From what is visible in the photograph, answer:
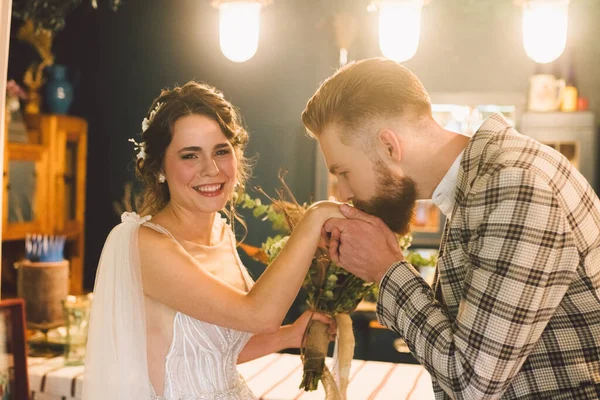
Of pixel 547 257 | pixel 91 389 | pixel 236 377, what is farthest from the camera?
pixel 236 377

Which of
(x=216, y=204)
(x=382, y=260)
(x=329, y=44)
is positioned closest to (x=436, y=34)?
(x=329, y=44)

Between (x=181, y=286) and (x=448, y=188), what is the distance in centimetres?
74

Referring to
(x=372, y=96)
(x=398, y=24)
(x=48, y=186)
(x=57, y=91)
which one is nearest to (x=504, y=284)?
(x=372, y=96)

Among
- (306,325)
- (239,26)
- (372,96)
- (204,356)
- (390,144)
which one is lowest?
(204,356)

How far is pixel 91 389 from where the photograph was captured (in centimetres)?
189

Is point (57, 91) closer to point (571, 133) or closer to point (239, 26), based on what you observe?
point (239, 26)

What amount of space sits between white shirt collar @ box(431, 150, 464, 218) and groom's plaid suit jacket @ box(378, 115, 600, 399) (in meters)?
0.10

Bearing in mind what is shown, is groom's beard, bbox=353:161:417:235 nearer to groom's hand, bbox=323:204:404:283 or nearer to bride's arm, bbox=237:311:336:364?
groom's hand, bbox=323:204:404:283

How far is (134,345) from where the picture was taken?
6.08 feet

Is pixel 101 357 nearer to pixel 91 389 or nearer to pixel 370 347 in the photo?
pixel 91 389

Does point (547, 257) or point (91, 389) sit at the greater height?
point (547, 257)

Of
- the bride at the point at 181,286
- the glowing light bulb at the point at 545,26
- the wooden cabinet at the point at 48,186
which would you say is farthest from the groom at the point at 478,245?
the wooden cabinet at the point at 48,186

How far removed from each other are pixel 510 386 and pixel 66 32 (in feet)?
18.8

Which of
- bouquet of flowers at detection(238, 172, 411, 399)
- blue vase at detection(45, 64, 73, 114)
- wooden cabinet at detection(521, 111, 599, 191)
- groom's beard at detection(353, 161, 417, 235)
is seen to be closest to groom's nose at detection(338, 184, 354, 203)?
groom's beard at detection(353, 161, 417, 235)
